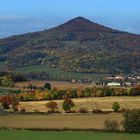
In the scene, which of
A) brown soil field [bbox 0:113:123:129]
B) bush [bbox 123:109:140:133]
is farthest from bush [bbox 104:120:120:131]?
brown soil field [bbox 0:113:123:129]

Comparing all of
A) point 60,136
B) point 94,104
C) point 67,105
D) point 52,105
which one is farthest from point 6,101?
point 60,136

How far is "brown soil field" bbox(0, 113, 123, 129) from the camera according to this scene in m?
75.8

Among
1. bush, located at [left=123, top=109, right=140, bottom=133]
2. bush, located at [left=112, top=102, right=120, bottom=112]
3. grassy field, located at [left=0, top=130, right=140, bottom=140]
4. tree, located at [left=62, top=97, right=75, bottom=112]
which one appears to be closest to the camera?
grassy field, located at [left=0, top=130, right=140, bottom=140]

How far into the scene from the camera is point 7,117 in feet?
291

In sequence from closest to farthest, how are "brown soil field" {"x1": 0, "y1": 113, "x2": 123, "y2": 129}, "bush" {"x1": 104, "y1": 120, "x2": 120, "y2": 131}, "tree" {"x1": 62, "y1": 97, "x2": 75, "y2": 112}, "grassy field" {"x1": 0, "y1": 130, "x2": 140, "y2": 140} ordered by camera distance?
"grassy field" {"x1": 0, "y1": 130, "x2": 140, "y2": 140} → "bush" {"x1": 104, "y1": 120, "x2": 120, "y2": 131} → "brown soil field" {"x1": 0, "y1": 113, "x2": 123, "y2": 129} → "tree" {"x1": 62, "y1": 97, "x2": 75, "y2": 112}

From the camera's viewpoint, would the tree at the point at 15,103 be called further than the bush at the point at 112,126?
Yes

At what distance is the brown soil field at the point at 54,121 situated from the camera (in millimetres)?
75812

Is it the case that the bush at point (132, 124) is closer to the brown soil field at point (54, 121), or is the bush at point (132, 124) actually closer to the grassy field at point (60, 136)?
the brown soil field at point (54, 121)

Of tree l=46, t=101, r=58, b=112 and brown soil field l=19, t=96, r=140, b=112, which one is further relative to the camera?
brown soil field l=19, t=96, r=140, b=112

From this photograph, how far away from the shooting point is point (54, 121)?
82.5 metres

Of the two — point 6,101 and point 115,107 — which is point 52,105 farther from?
point 6,101

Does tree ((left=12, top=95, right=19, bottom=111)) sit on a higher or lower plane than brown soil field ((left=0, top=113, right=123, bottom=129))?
→ higher

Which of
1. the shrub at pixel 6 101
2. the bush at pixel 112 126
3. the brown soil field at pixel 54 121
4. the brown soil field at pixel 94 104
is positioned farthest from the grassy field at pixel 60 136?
the shrub at pixel 6 101

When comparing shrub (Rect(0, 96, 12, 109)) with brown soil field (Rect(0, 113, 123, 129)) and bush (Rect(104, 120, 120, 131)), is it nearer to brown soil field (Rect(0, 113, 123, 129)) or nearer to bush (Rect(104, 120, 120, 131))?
brown soil field (Rect(0, 113, 123, 129))
